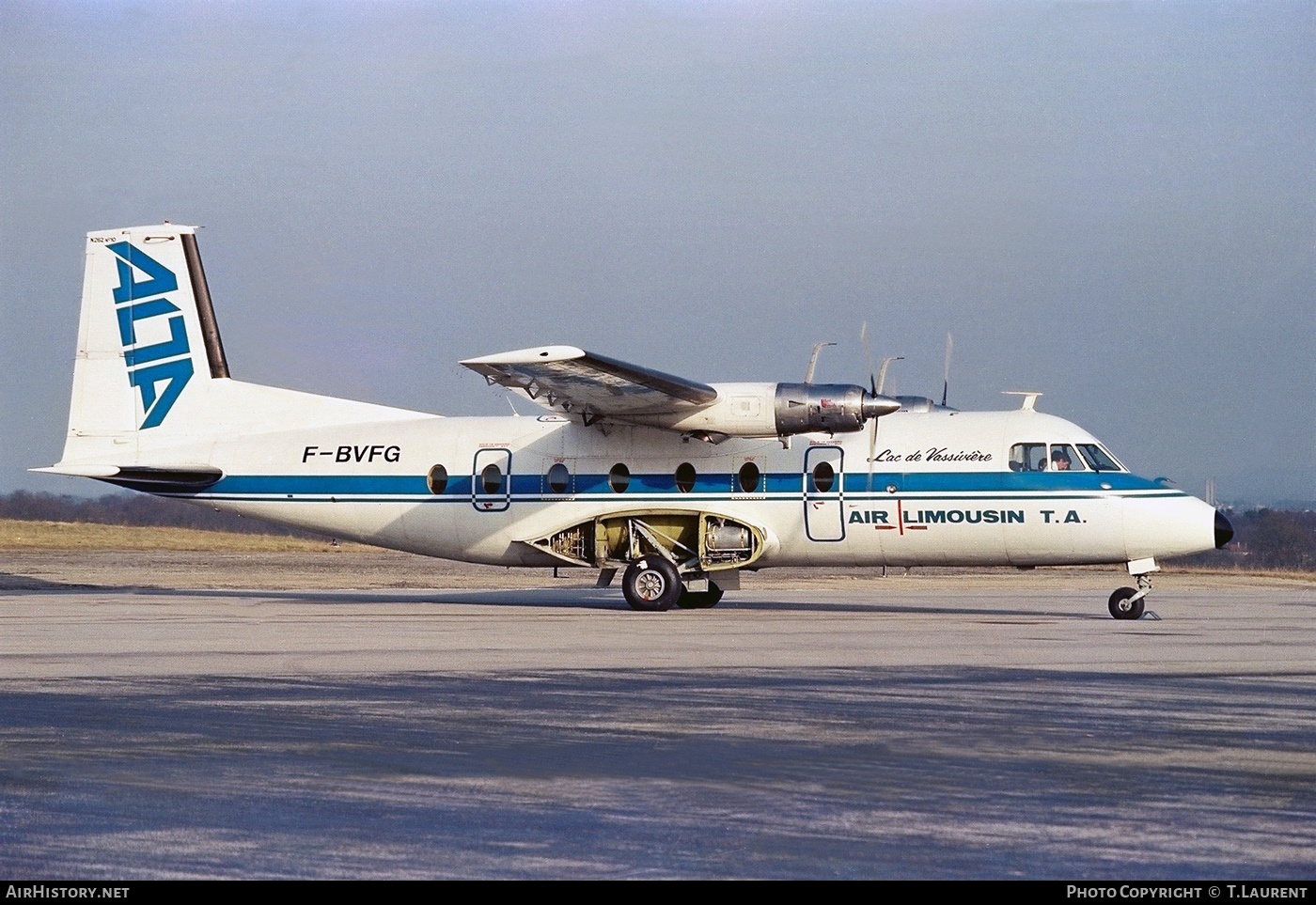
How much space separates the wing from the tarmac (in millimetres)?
4333

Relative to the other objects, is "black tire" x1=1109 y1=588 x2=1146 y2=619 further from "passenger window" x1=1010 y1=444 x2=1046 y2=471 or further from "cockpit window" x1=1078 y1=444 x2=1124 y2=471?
"passenger window" x1=1010 y1=444 x2=1046 y2=471

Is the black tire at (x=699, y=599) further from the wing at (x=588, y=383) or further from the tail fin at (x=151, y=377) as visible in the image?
the tail fin at (x=151, y=377)

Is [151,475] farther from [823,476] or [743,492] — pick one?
[823,476]

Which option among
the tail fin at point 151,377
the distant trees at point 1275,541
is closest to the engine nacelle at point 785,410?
the tail fin at point 151,377

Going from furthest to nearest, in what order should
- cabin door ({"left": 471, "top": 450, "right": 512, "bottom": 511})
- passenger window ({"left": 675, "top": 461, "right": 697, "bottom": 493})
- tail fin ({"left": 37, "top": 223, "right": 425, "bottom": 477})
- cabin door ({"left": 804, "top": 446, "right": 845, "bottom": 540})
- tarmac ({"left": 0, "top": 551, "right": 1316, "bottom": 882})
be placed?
tail fin ({"left": 37, "top": 223, "right": 425, "bottom": 477}), cabin door ({"left": 471, "top": 450, "right": 512, "bottom": 511}), passenger window ({"left": 675, "top": 461, "right": 697, "bottom": 493}), cabin door ({"left": 804, "top": 446, "right": 845, "bottom": 540}), tarmac ({"left": 0, "top": 551, "right": 1316, "bottom": 882})

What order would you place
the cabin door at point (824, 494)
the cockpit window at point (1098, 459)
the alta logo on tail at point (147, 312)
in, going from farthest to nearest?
the alta logo on tail at point (147, 312)
the cabin door at point (824, 494)
the cockpit window at point (1098, 459)

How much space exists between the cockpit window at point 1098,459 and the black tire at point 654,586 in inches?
267

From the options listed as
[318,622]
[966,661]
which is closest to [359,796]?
[966,661]

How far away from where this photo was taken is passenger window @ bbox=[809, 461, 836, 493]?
23.3 metres

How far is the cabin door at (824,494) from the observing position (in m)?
23.2

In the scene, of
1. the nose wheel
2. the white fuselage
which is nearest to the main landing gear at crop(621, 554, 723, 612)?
the white fuselage

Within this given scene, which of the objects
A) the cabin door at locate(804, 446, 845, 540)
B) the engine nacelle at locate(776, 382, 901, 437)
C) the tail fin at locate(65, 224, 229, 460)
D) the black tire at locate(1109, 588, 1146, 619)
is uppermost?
the tail fin at locate(65, 224, 229, 460)

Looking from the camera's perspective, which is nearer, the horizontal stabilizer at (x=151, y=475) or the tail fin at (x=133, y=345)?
A: the horizontal stabilizer at (x=151, y=475)

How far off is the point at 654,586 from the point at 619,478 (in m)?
2.02
